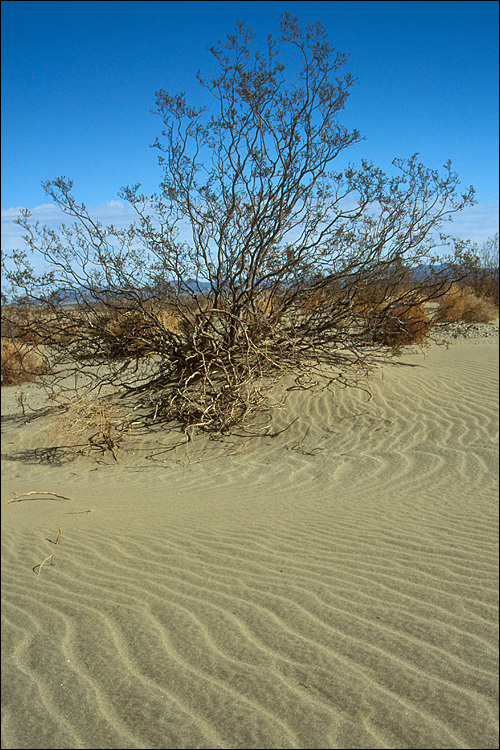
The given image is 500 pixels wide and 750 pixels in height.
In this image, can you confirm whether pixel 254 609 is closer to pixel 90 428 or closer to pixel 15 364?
pixel 90 428

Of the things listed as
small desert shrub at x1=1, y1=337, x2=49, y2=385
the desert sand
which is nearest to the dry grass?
the desert sand

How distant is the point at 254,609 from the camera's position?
10.0ft

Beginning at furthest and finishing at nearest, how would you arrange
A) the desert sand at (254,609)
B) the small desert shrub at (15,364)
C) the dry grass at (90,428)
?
1. the small desert shrub at (15,364)
2. the dry grass at (90,428)
3. the desert sand at (254,609)

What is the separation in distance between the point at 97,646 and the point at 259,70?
25.8 ft

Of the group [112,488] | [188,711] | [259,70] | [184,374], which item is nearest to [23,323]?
[184,374]

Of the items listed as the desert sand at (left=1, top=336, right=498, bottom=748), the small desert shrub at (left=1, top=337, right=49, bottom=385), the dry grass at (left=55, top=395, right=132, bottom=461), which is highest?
the small desert shrub at (left=1, top=337, right=49, bottom=385)

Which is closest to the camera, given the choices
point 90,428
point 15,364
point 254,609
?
point 254,609

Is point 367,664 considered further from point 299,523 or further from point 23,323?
point 23,323

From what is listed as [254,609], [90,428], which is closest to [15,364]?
[90,428]

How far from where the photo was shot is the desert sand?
2.08m

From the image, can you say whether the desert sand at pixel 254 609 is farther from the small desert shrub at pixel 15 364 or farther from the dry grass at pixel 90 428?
the small desert shrub at pixel 15 364

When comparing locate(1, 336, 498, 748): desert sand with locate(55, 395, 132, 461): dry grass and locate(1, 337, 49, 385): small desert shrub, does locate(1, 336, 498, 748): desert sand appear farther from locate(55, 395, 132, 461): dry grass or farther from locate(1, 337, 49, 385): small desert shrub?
locate(1, 337, 49, 385): small desert shrub

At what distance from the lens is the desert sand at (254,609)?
208cm

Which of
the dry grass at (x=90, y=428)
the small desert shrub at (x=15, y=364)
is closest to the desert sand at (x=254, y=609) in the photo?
the dry grass at (x=90, y=428)
